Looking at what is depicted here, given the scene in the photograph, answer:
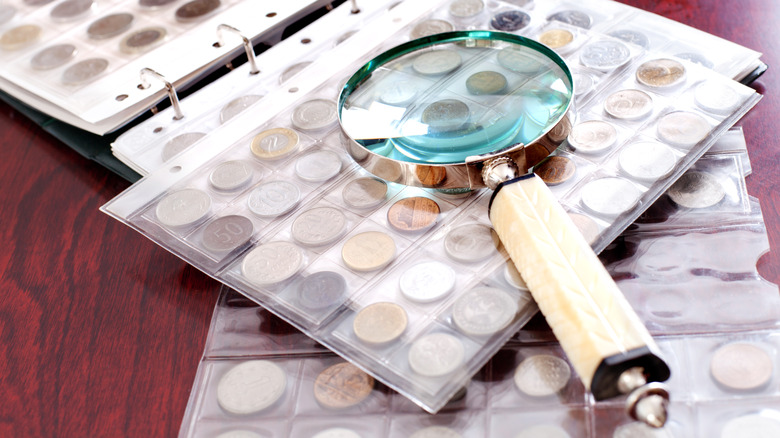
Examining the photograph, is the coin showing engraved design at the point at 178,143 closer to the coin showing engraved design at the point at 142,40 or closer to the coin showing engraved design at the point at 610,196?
the coin showing engraved design at the point at 142,40

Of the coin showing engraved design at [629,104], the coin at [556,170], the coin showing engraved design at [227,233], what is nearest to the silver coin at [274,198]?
the coin showing engraved design at [227,233]

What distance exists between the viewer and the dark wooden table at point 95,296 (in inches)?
31.2

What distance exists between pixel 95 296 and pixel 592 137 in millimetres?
604

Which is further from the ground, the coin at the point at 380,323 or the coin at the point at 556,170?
the coin at the point at 556,170

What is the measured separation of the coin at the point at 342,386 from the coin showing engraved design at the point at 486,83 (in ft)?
1.15

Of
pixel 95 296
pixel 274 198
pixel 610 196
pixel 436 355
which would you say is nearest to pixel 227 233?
pixel 274 198

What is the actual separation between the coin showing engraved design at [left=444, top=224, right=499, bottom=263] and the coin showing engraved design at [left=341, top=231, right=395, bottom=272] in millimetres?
62

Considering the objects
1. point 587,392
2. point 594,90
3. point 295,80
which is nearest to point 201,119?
point 295,80

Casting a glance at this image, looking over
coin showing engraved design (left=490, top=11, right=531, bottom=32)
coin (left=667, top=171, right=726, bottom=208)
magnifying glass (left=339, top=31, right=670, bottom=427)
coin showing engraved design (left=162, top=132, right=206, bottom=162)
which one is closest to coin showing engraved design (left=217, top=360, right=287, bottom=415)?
magnifying glass (left=339, top=31, right=670, bottom=427)

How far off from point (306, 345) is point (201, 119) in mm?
417

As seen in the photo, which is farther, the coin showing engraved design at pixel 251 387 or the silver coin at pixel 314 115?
the silver coin at pixel 314 115

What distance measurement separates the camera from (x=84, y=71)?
3.79ft

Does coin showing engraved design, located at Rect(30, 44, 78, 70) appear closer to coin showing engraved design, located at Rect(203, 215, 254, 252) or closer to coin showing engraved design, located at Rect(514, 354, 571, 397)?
coin showing engraved design, located at Rect(203, 215, 254, 252)

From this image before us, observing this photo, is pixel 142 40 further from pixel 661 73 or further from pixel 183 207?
pixel 661 73
